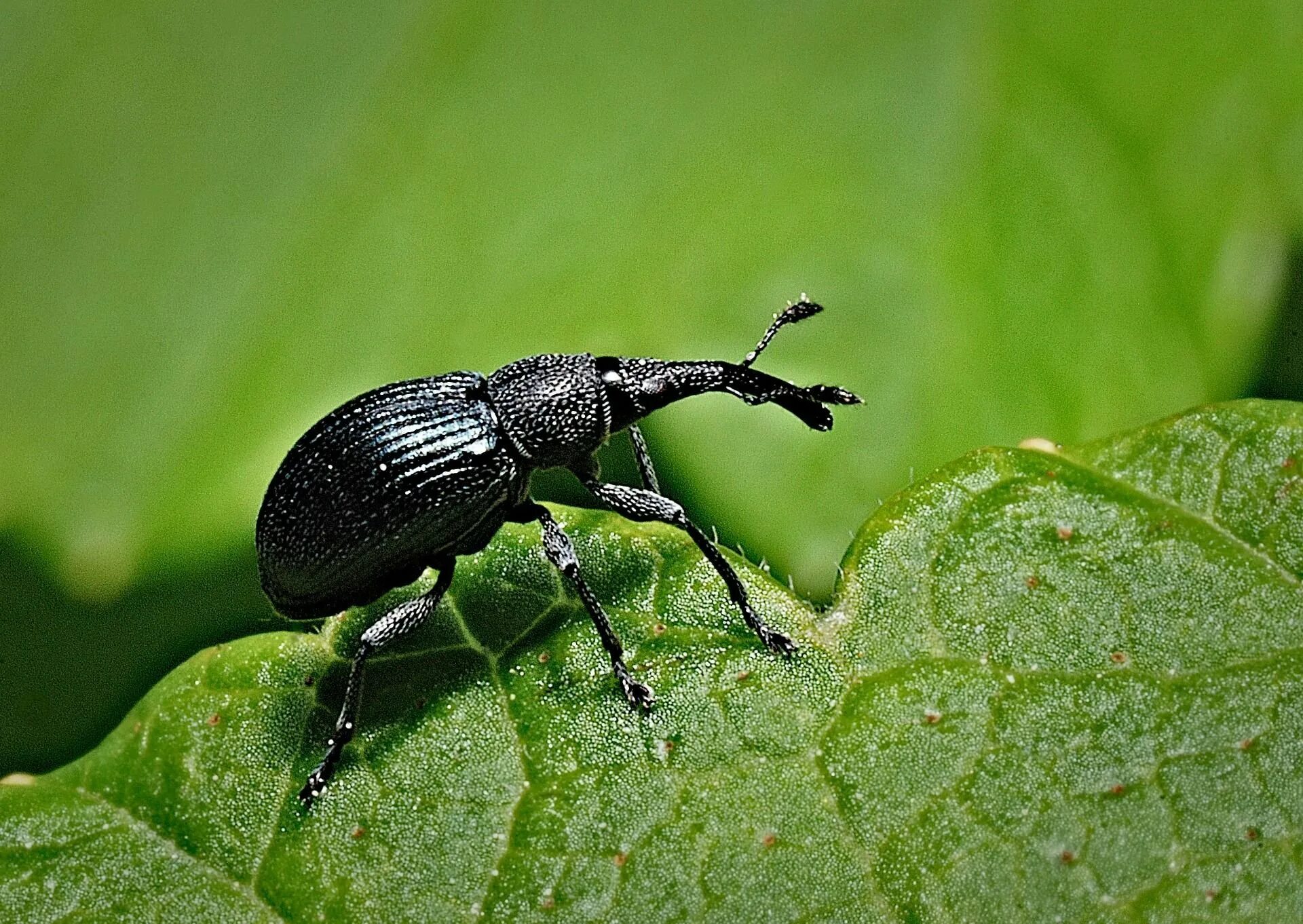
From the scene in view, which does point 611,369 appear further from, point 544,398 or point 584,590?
point 584,590

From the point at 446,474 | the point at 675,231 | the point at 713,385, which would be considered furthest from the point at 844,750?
the point at 675,231

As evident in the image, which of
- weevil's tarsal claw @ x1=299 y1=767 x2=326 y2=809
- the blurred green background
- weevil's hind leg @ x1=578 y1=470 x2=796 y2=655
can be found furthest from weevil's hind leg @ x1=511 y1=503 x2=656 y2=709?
weevil's tarsal claw @ x1=299 y1=767 x2=326 y2=809

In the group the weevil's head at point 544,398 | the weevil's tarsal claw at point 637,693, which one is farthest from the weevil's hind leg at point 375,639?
the weevil's tarsal claw at point 637,693

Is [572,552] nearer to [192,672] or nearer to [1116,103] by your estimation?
[192,672]

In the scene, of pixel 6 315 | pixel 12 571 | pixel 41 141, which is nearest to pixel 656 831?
pixel 12 571

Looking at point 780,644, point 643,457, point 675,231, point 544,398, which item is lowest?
point 780,644

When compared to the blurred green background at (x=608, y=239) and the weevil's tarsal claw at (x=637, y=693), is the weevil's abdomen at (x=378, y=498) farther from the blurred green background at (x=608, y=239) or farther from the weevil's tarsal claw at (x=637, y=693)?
the weevil's tarsal claw at (x=637, y=693)
